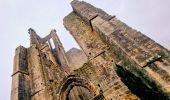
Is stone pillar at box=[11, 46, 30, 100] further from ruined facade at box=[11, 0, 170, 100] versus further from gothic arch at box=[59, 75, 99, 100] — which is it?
gothic arch at box=[59, 75, 99, 100]

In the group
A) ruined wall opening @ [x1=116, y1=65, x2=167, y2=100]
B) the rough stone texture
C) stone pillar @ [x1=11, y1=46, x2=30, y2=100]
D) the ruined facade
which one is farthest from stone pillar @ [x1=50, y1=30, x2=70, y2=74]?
ruined wall opening @ [x1=116, y1=65, x2=167, y2=100]

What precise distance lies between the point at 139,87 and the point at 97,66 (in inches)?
91.8

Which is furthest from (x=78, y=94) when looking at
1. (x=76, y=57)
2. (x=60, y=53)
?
(x=76, y=57)

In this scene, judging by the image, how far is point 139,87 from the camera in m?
5.06

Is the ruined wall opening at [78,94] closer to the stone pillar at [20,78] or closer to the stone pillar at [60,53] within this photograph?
the stone pillar at [60,53]

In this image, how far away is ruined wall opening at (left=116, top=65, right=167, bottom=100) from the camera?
4.34 metres

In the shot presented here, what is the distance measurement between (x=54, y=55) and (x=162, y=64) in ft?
28.2

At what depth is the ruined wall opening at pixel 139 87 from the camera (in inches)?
171

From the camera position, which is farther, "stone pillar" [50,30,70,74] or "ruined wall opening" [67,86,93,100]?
"stone pillar" [50,30,70,74]

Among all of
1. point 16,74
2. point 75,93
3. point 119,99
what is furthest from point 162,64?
point 16,74

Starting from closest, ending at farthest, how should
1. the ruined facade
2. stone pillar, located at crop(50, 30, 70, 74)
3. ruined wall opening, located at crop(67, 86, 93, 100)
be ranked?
the ruined facade → ruined wall opening, located at crop(67, 86, 93, 100) → stone pillar, located at crop(50, 30, 70, 74)

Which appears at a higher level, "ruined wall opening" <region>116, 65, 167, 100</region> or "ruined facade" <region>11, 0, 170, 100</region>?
"ruined facade" <region>11, 0, 170, 100</region>

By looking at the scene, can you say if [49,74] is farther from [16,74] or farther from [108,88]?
[108,88]

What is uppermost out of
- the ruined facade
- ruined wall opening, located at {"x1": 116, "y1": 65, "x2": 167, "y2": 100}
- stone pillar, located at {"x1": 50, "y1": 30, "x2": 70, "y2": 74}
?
stone pillar, located at {"x1": 50, "y1": 30, "x2": 70, "y2": 74}
